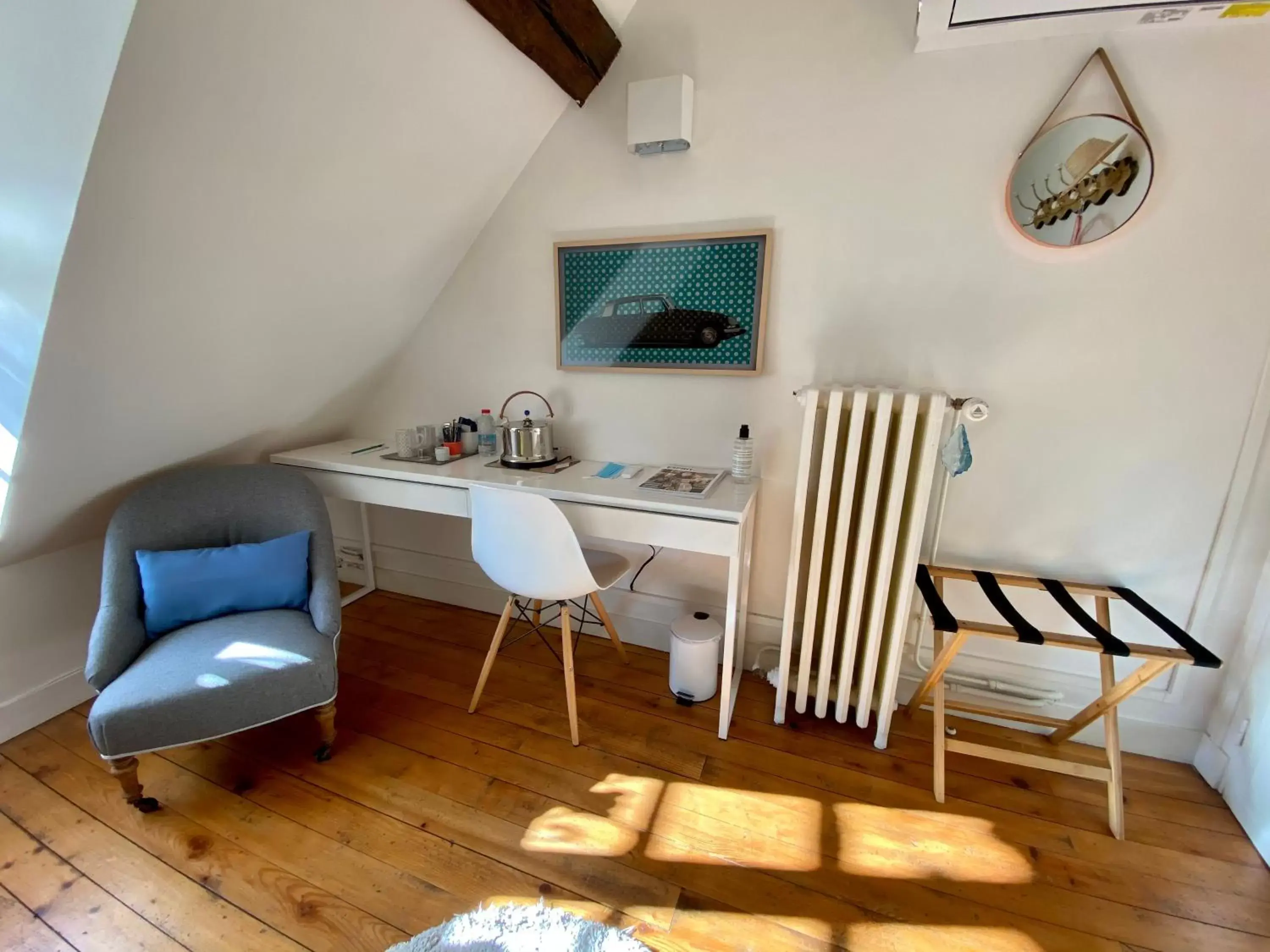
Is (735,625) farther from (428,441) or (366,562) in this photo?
(366,562)

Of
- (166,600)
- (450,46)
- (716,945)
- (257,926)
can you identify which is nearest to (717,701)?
(716,945)

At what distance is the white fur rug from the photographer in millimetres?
1160

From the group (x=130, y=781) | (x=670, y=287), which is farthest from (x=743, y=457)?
(x=130, y=781)

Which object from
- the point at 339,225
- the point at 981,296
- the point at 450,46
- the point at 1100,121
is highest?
the point at 450,46

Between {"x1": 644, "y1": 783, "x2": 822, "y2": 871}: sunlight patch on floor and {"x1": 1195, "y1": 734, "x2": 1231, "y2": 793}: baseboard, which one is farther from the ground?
{"x1": 1195, "y1": 734, "x2": 1231, "y2": 793}: baseboard

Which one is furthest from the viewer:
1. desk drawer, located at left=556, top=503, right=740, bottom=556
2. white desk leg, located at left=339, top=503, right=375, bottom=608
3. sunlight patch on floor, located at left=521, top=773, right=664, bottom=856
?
white desk leg, located at left=339, top=503, right=375, bottom=608

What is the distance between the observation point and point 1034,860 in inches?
54.7

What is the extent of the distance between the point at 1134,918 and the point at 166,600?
2718 mm

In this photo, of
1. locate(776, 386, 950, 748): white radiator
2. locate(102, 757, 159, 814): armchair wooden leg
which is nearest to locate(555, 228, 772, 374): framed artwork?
locate(776, 386, 950, 748): white radiator

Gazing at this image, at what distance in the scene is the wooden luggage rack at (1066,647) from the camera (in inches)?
53.7

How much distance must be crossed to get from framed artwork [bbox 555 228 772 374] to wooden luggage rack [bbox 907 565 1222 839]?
3.18 ft

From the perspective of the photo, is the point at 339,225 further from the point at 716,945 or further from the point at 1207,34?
Answer: the point at 1207,34

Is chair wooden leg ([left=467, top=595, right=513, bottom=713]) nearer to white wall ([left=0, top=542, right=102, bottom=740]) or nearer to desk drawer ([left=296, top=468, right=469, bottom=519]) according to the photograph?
desk drawer ([left=296, top=468, right=469, bottom=519])

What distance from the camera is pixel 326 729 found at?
5.41 feet
